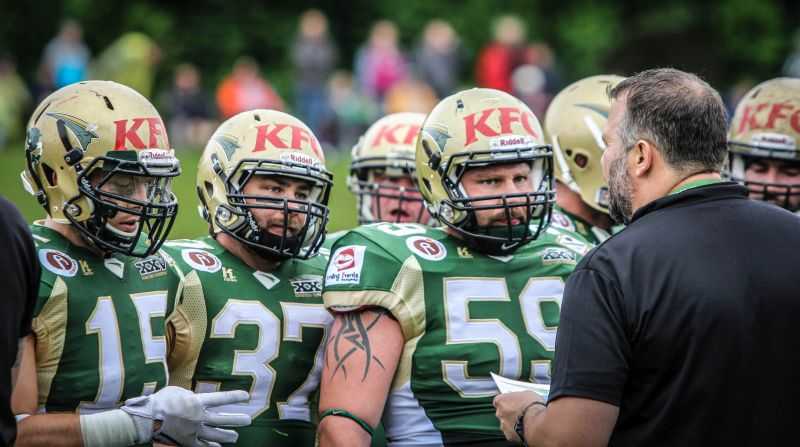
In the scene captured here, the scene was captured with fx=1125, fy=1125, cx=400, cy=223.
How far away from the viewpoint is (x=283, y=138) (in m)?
4.32

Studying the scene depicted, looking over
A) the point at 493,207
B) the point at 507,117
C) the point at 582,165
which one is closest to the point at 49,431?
the point at 493,207

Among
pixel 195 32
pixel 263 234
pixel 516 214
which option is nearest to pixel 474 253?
pixel 516 214

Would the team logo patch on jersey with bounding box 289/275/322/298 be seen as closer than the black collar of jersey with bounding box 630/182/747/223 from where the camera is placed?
No

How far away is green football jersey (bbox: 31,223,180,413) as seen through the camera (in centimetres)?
355

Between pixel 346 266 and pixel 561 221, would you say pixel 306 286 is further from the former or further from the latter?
pixel 561 221

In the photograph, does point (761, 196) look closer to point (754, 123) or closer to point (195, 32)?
point (754, 123)

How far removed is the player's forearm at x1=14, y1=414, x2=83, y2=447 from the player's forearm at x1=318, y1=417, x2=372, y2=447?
789 millimetres

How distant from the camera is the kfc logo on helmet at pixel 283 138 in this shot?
4.29 meters

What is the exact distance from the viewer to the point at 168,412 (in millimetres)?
3572

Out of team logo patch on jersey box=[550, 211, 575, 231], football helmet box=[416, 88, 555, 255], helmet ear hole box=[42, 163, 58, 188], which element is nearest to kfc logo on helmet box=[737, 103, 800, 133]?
team logo patch on jersey box=[550, 211, 575, 231]

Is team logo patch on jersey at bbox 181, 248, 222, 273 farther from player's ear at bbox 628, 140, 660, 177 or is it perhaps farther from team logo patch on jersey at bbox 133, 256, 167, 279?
player's ear at bbox 628, 140, 660, 177

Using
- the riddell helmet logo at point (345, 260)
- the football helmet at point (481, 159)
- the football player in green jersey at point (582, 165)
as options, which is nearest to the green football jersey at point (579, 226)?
the football player in green jersey at point (582, 165)

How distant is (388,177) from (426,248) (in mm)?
1465

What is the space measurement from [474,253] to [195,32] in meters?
19.9
